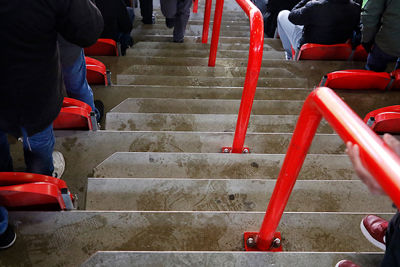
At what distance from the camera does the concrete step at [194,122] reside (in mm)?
2502

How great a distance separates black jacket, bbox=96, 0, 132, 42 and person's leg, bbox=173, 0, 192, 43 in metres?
1.10

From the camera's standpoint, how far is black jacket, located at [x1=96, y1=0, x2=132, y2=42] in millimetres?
3267

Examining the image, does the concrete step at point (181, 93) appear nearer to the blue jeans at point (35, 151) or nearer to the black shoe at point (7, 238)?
the blue jeans at point (35, 151)

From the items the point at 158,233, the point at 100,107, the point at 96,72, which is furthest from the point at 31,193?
the point at 96,72

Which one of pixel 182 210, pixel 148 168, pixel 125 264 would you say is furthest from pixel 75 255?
pixel 148 168

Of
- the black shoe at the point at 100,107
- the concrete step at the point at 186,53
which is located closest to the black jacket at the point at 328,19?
the concrete step at the point at 186,53

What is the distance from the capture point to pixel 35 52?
1240 mm

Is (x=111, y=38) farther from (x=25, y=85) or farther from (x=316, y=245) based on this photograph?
(x=316, y=245)

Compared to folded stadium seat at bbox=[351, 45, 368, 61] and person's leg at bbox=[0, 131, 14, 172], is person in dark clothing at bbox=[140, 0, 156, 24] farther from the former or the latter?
person's leg at bbox=[0, 131, 14, 172]

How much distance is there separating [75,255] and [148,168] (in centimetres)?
72

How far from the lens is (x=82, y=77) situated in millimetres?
2166

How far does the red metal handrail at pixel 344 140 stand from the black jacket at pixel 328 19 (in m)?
2.83

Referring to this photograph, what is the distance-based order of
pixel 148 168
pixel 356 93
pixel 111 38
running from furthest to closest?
pixel 111 38 < pixel 356 93 < pixel 148 168

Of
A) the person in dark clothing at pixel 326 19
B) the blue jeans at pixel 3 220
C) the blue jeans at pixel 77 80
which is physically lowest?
the blue jeans at pixel 3 220
